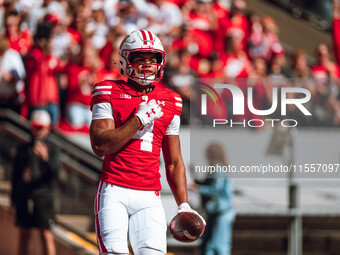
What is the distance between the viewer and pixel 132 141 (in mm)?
5324

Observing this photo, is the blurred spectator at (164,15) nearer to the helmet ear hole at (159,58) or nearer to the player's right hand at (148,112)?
the helmet ear hole at (159,58)

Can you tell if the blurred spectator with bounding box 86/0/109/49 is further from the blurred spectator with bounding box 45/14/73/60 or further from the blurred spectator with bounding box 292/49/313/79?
the blurred spectator with bounding box 292/49/313/79

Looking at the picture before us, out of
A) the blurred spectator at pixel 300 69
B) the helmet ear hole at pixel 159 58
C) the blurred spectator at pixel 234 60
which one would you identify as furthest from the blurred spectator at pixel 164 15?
the helmet ear hole at pixel 159 58

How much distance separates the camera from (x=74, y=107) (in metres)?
10.1

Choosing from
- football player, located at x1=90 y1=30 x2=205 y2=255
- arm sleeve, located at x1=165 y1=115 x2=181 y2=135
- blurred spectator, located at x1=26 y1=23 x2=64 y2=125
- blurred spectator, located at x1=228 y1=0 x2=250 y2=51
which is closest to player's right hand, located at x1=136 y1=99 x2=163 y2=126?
football player, located at x1=90 y1=30 x2=205 y2=255

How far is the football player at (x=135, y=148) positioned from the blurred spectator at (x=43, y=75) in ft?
15.2

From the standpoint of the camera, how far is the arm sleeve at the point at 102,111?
5.22 m

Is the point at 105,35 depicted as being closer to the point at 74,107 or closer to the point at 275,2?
the point at 74,107

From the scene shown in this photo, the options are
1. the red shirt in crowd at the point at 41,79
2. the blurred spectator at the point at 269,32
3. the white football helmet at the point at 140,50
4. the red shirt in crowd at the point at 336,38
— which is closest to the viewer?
the white football helmet at the point at 140,50

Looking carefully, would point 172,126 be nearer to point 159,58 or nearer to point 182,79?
point 159,58

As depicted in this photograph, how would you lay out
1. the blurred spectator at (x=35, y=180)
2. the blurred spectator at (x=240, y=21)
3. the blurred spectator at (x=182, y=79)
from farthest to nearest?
the blurred spectator at (x=240, y=21)
the blurred spectator at (x=182, y=79)
the blurred spectator at (x=35, y=180)

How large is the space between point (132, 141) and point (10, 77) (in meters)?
5.16

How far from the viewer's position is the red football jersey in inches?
208

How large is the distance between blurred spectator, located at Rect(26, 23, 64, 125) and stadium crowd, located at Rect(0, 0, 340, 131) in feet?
0.04
